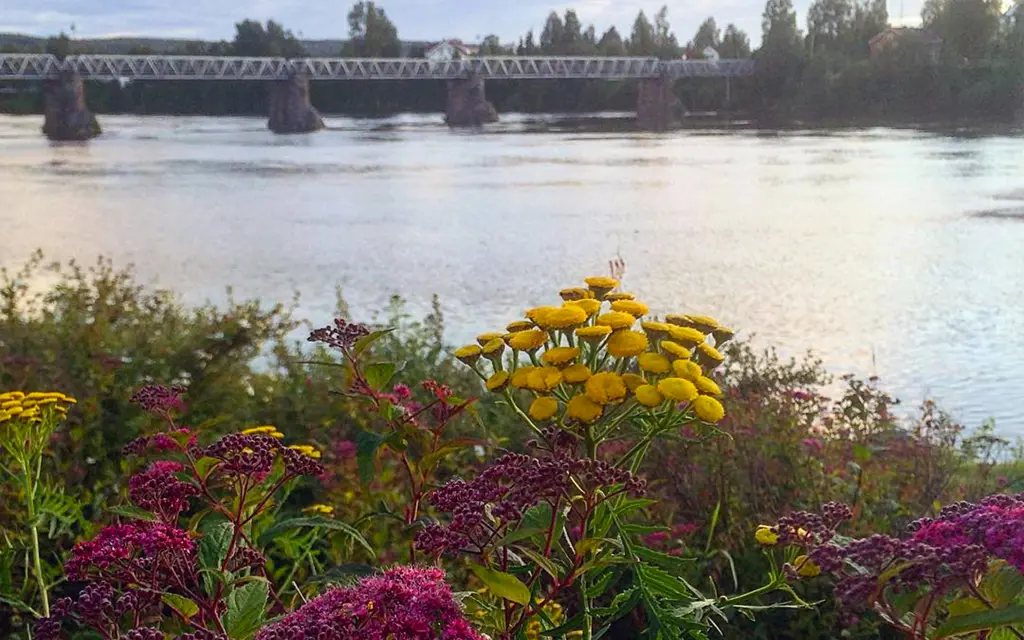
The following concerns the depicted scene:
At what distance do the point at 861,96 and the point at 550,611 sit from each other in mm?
20046

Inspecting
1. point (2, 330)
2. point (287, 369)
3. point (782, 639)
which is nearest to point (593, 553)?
point (782, 639)

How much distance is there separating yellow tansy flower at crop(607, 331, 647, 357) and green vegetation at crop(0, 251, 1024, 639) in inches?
0.8

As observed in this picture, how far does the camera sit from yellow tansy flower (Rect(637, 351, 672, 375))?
927 millimetres

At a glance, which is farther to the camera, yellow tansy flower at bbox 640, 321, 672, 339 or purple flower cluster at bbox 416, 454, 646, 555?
yellow tansy flower at bbox 640, 321, 672, 339

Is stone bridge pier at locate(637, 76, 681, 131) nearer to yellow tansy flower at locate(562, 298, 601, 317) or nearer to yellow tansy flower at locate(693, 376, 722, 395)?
yellow tansy flower at locate(562, 298, 601, 317)

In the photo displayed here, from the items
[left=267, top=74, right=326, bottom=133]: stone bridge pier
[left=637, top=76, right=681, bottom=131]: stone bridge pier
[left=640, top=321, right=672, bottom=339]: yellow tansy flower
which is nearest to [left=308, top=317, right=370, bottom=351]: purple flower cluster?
[left=640, top=321, right=672, bottom=339]: yellow tansy flower

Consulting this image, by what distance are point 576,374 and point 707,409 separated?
0.40 ft

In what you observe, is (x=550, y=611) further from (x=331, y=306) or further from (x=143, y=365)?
(x=331, y=306)

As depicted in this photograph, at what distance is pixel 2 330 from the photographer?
2959mm

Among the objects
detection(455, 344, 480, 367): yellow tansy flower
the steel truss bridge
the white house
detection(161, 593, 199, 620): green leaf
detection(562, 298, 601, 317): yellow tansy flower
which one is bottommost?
detection(161, 593, 199, 620): green leaf

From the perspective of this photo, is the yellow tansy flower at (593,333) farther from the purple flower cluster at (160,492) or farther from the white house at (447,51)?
the white house at (447,51)

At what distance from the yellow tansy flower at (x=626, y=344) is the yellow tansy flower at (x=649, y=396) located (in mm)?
55

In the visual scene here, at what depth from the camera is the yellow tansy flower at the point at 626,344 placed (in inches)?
37.1

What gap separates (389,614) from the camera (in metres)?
0.63
